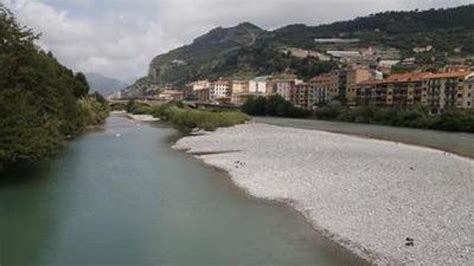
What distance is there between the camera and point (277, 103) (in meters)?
151

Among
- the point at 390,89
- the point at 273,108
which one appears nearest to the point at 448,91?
the point at 390,89

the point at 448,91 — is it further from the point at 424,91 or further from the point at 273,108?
the point at 273,108

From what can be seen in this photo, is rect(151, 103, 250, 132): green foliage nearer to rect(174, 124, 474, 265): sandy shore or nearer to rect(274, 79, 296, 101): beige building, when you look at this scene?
rect(174, 124, 474, 265): sandy shore

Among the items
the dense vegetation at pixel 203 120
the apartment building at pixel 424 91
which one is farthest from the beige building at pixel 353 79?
the dense vegetation at pixel 203 120

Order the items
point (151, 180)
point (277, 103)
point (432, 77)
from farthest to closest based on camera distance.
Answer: point (277, 103) < point (432, 77) < point (151, 180)

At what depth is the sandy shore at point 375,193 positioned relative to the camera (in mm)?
18000

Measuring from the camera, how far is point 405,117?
101000 millimetres

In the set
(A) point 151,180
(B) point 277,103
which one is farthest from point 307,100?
(A) point 151,180

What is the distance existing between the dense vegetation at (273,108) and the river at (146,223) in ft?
358

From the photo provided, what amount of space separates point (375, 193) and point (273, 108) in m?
125

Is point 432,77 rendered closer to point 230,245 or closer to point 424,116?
point 424,116

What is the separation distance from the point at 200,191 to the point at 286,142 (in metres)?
28.2

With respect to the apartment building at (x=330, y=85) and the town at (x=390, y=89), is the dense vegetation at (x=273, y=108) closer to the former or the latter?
the town at (x=390, y=89)

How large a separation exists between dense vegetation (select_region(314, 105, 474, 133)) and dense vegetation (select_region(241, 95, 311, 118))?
11.1 meters
